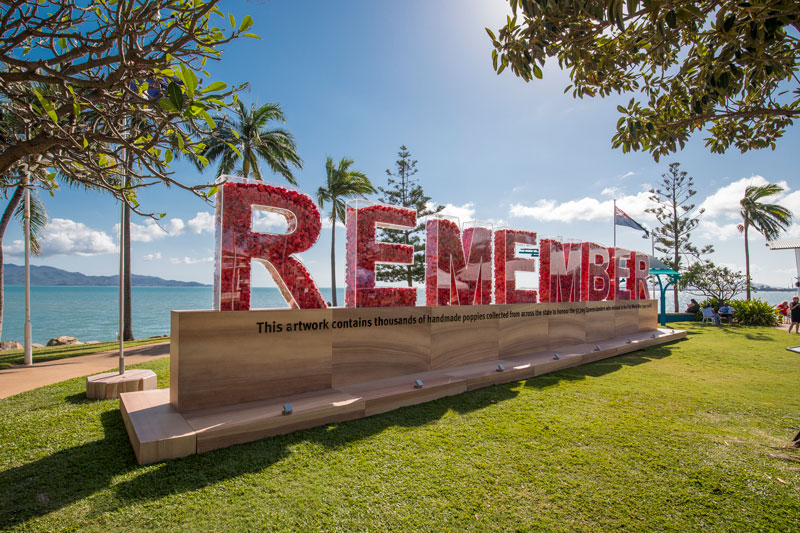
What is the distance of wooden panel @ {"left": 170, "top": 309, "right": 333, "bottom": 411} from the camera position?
424 cm

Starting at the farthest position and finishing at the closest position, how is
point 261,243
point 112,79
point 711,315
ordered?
1. point 711,315
2. point 261,243
3. point 112,79

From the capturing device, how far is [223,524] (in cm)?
260

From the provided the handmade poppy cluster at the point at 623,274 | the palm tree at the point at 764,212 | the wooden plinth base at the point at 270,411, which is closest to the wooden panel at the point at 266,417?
the wooden plinth base at the point at 270,411

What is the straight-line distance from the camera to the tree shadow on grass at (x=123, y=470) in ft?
9.43

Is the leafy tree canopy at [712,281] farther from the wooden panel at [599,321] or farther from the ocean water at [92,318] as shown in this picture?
the wooden panel at [599,321]

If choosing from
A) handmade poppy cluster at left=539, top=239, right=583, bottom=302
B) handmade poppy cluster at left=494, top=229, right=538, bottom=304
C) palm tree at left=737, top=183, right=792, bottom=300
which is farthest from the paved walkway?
palm tree at left=737, top=183, right=792, bottom=300

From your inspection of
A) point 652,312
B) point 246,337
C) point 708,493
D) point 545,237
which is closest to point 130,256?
point 246,337

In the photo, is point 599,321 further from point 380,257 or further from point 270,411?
point 270,411

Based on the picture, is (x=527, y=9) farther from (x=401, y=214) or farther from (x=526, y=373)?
(x=526, y=373)

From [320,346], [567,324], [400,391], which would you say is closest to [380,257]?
[320,346]

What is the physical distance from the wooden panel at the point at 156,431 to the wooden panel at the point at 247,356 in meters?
0.27

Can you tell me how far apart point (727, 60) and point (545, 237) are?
19.5 feet

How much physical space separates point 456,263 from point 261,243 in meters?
3.76

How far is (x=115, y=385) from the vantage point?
5.59 meters
